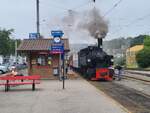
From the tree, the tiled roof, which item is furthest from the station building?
the tree

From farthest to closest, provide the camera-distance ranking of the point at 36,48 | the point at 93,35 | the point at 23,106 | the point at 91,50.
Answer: the point at 93,35
the point at 91,50
the point at 36,48
the point at 23,106

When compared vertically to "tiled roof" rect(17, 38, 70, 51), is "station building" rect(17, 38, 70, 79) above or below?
below

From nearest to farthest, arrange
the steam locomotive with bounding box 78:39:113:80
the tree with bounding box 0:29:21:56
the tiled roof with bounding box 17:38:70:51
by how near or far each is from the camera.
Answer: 1. the tiled roof with bounding box 17:38:70:51
2. the steam locomotive with bounding box 78:39:113:80
3. the tree with bounding box 0:29:21:56

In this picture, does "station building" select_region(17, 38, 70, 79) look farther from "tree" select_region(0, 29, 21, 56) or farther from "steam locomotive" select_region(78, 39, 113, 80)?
"tree" select_region(0, 29, 21, 56)

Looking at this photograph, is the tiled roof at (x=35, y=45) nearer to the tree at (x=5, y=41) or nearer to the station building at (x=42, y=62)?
the station building at (x=42, y=62)

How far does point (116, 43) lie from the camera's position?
195250 mm

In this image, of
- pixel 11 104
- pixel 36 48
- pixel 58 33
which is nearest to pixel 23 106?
pixel 11 104

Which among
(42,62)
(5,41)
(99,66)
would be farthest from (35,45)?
(5,41)

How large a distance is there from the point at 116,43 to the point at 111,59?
509ft

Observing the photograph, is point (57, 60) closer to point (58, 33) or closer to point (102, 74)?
point (102, 74)

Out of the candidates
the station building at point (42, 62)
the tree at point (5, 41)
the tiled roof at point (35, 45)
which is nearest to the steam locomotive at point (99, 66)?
the tiled roof at point (35, 45)

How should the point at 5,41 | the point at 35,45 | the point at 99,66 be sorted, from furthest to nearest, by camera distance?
the point at 5,41 → the point at 99,66 → the point at 35,45


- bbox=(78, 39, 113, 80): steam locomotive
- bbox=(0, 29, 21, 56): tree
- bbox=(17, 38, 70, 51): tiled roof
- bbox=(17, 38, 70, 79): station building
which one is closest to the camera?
bbox=(17, 38, 70, 51): tiled roof

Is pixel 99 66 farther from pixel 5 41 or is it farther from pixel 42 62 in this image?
pixel 5 41
